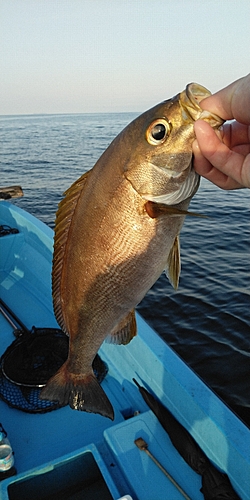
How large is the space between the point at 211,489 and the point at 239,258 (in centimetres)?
752

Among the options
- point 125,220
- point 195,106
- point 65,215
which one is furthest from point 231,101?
point 65,215

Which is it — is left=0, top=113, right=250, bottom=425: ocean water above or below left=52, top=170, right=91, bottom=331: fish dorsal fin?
below

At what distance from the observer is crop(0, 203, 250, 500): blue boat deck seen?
9.55 ft

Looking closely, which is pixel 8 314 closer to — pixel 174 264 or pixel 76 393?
pixel 76 393

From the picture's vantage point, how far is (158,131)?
1726 mm

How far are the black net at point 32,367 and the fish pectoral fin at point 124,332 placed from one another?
6.64ft

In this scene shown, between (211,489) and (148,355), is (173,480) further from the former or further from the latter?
(148,355)

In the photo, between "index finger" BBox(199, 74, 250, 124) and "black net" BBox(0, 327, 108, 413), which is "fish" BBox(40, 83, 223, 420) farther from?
"black net" BBox(0, 327, 108, 413)

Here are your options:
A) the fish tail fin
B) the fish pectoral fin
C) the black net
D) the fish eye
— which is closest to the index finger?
the fish eye

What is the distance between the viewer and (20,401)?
13.4 ft

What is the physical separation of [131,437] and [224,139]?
248cm

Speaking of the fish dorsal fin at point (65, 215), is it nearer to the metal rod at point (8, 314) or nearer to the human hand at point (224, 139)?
the human hand at point (224, 139)

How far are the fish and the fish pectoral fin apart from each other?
1.4 inches

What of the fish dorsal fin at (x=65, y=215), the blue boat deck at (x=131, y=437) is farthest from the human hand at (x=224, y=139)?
the blue boat deck at (x=131, y=437)
